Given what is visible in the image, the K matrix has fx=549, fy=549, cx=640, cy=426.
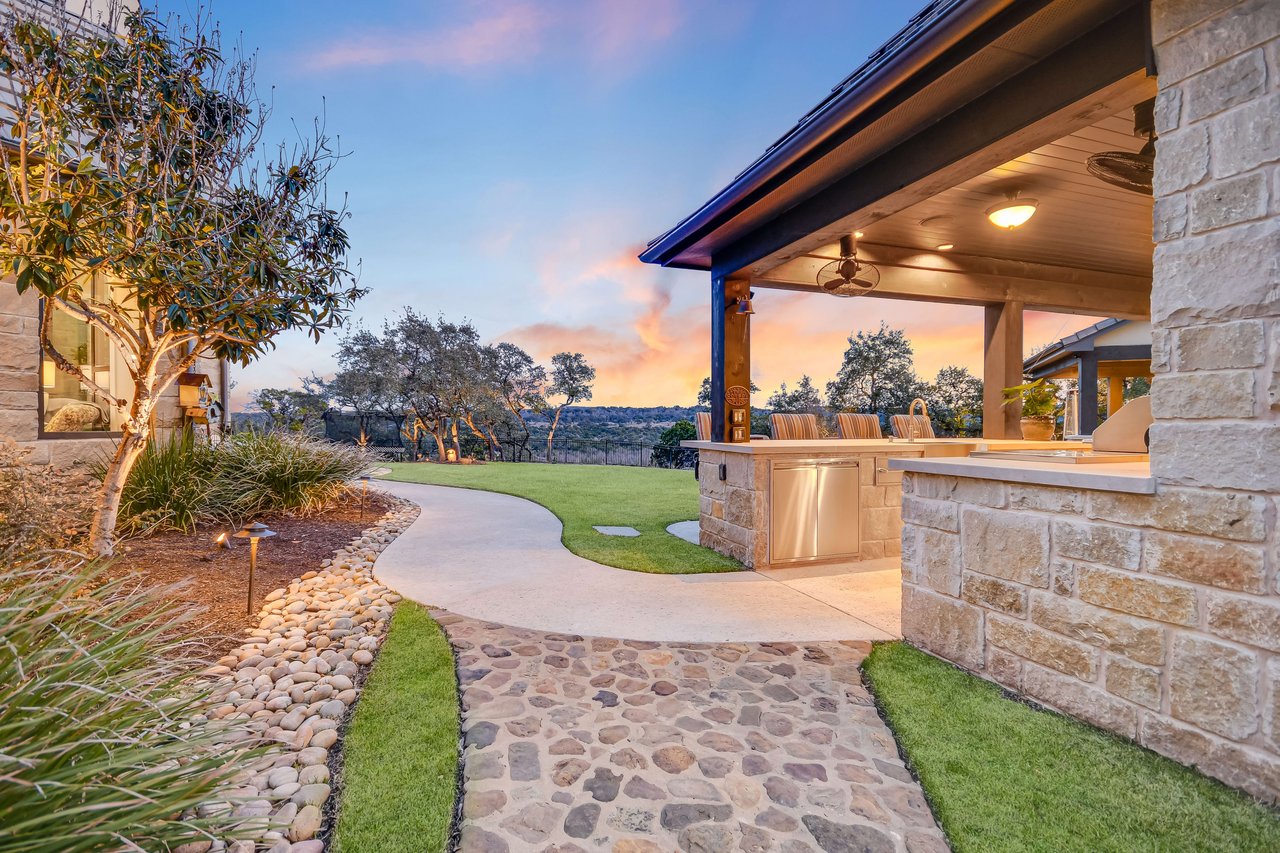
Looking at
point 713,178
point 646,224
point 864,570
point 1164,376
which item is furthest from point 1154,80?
point 646,224

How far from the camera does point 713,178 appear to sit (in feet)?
30.7

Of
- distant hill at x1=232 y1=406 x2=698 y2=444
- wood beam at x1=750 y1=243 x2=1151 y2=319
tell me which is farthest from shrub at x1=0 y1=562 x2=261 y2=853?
distant hill at x1=232 y1=406 x2=698 y2=444

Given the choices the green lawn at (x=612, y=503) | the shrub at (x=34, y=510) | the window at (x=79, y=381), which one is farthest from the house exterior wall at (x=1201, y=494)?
the window at (x=79, y=381)

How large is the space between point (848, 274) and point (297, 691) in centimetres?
483

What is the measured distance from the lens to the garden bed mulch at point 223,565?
2936mm

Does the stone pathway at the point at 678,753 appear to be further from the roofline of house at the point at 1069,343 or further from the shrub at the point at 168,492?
the roofline of house at the point at 1069,343

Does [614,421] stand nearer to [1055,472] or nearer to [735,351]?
[735,351]

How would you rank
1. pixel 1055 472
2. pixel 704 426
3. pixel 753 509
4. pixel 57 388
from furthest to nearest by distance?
pixel 704 426
pixel 57 388
pixel 753 509
pixel 1055 472

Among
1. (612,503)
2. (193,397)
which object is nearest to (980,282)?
(612,503)

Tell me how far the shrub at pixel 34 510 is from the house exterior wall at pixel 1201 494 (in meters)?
4.71

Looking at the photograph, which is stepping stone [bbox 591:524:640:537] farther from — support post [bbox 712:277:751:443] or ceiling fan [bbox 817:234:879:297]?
ceiling fan [bbox 817:234:879:297]

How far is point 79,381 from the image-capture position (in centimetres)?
484

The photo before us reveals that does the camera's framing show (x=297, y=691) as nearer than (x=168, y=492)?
Yes

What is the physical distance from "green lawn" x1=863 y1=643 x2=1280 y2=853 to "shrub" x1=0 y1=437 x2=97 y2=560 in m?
4.09
